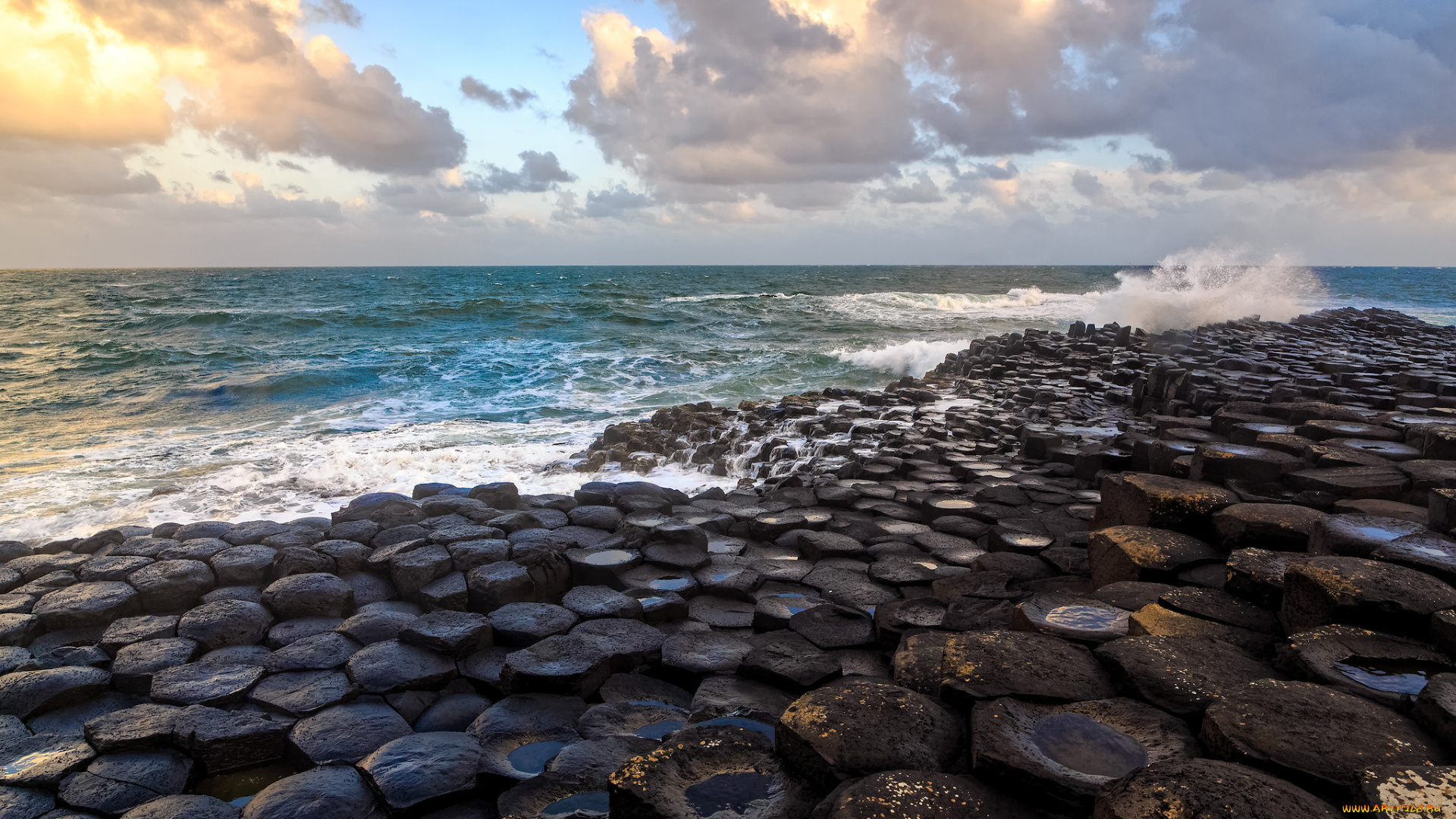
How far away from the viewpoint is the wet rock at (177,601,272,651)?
383 cm

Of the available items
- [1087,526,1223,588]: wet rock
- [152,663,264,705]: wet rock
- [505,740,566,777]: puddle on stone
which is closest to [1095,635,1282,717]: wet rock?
[1087,526,1223,588]: wet rock

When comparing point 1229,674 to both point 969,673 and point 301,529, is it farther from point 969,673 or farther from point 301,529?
point 301,529

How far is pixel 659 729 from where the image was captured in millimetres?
2949

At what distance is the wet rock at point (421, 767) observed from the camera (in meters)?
2.50

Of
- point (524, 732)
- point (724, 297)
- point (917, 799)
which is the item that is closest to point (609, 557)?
point (524, 732)

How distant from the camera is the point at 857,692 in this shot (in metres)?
2.37

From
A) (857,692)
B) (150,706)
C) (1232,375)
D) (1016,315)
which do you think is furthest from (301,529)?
(1016,315)

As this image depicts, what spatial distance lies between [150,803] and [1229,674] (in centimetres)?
374

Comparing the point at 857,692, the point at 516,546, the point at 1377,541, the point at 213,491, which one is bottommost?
the point at 213,491

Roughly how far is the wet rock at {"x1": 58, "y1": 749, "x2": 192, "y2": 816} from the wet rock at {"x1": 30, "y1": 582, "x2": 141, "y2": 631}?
175 cm

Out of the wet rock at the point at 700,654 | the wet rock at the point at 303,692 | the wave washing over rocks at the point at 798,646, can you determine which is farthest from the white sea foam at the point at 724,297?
the wet rock at the point at 303,692

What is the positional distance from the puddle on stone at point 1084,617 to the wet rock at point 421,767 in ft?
7.48

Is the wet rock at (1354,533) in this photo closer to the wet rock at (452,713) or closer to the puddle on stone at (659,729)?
the puddle on stone at (659,729)

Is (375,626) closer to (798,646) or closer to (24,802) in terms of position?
(24,802)
